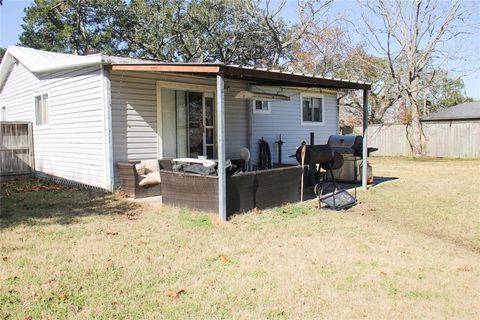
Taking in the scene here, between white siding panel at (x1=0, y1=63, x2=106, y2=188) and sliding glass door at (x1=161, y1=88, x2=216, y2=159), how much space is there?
156cm

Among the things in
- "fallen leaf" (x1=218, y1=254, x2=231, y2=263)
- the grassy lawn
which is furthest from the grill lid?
"fallen leaf" (x1=218, y1=254, x2=231, y2=263)

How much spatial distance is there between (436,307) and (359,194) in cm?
601

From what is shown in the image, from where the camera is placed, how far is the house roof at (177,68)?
21.2ft

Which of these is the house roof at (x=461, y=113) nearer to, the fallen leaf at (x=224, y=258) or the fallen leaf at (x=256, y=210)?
the fallen leaf at (x=256, y=210)

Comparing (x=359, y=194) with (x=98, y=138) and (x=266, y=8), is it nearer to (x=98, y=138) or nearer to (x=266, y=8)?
(x=98, y=138)

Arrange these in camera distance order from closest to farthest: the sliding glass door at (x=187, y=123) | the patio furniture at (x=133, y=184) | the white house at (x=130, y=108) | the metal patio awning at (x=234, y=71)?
the metal patio awning at (x=234, y=71) → the patio furniture at (x=133, y=184) → the white house at (x=130, y=108) → the sliding glass door at (x=187, y=123)

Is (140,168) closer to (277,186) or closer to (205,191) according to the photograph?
(205,191)

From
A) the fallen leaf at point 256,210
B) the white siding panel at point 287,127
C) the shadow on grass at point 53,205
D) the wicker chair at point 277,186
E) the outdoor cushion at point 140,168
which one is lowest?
the fallen leaf at point 256,210

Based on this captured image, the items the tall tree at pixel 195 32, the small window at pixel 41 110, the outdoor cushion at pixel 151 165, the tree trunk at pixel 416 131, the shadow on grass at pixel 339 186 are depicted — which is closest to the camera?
the outdoor cushion at pixel 151 165

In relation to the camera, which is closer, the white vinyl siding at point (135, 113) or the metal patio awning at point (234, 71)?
the metal patio awning at point (234, 71)

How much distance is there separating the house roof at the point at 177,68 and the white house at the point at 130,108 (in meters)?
0.02

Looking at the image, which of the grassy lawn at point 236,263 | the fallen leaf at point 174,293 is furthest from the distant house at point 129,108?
the fallen leaf at point 174,293

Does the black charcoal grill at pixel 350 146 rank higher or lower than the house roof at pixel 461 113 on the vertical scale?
lower

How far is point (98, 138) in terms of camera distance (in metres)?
8.73
